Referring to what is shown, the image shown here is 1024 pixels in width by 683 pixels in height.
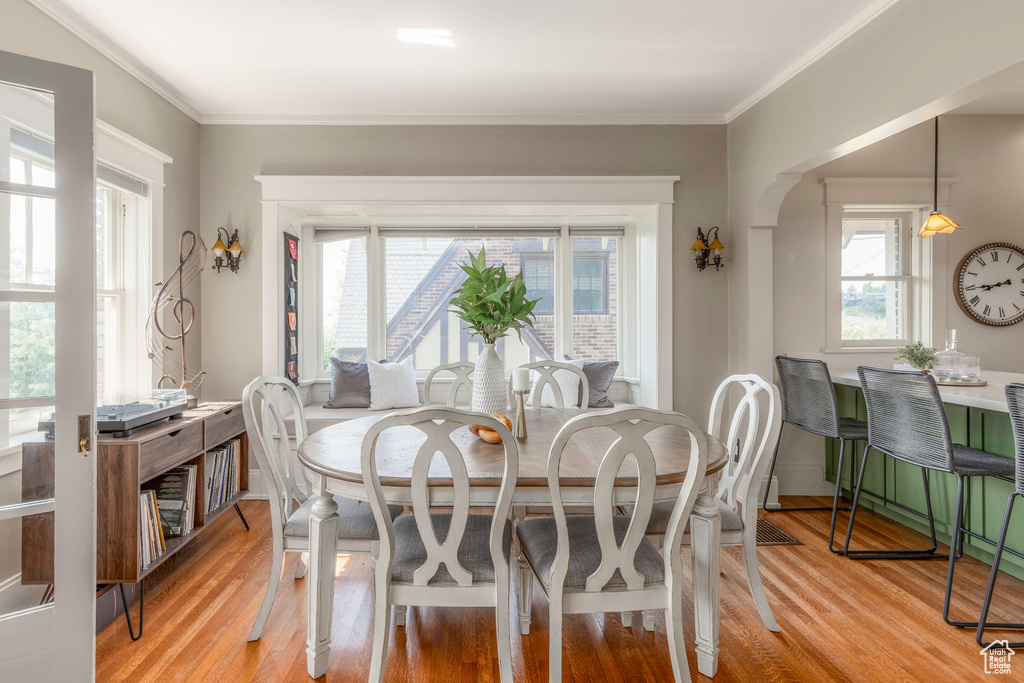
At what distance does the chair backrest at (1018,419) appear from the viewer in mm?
1883

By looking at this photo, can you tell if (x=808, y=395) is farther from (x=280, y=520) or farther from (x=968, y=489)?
(x=280, y=520)

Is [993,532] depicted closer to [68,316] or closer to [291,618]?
[291,618]

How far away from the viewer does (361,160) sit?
362 cm

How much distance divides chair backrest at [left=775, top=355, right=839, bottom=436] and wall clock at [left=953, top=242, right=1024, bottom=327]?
163 cm

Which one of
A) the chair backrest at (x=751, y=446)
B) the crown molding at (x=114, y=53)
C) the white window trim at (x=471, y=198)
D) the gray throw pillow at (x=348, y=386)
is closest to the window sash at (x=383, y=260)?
the gray throw pillow at (x=348, y=386)

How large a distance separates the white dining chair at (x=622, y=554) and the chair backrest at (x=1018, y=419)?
50.6 inches

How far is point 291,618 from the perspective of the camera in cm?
217

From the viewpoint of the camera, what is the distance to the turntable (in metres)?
2.07

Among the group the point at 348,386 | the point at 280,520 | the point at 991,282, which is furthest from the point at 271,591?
the point at 991,282

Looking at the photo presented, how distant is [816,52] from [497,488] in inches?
110

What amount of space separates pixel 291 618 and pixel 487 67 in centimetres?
286

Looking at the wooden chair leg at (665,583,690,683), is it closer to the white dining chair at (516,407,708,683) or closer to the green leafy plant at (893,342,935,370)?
the white dining chair at (516,407,708,683)

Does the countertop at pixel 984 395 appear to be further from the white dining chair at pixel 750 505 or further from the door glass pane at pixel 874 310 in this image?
the white dining chair at pixel 750 505

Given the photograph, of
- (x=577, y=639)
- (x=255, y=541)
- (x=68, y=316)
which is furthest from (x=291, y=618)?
(x=68, y=316)
